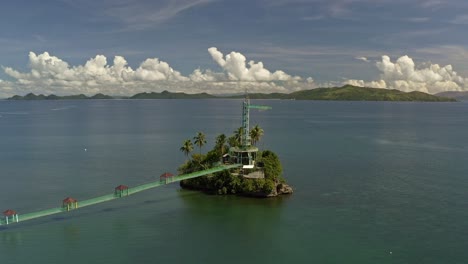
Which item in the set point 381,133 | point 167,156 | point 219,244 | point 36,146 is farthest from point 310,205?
point 381,133

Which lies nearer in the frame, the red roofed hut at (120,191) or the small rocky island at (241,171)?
the red roofed hut at (120,191)

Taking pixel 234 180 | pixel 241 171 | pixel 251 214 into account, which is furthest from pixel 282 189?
pixel 251 214

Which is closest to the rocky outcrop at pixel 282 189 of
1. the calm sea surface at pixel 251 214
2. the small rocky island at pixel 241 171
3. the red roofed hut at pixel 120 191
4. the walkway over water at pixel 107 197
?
the small rocky island at pixel 241 171

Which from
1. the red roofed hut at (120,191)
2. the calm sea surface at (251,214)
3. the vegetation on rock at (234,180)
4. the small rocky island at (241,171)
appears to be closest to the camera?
the calm sea surface at (251,214)

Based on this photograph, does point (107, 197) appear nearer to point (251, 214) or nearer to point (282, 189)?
point (251, 214)

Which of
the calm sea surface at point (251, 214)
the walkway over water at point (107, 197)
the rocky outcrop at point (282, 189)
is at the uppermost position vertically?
the walkway over water at point (107, 197)

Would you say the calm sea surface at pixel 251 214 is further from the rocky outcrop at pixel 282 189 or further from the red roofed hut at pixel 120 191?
the red roofed hut at pixel 120 191

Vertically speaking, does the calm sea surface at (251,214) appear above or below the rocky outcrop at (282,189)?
below

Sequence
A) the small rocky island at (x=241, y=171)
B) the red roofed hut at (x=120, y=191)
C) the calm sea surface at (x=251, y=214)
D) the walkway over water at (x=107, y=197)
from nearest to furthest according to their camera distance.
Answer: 1. the calm sea surface at (x=251, y=214)
2. the walkway over water at (x=107, y=197)
3. the red roofed hut at (x=120, y=191)
4. the small rocky island at (x=241, y=171)

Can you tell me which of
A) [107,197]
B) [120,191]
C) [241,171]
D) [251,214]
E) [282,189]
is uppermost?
[241,171]

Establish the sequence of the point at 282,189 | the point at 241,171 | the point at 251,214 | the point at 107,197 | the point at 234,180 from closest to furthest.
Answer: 1. the point at 107,197
2. the point at 251,214
3. the point at 234,180
4. the point at 282,189
5. the point at 241,171
